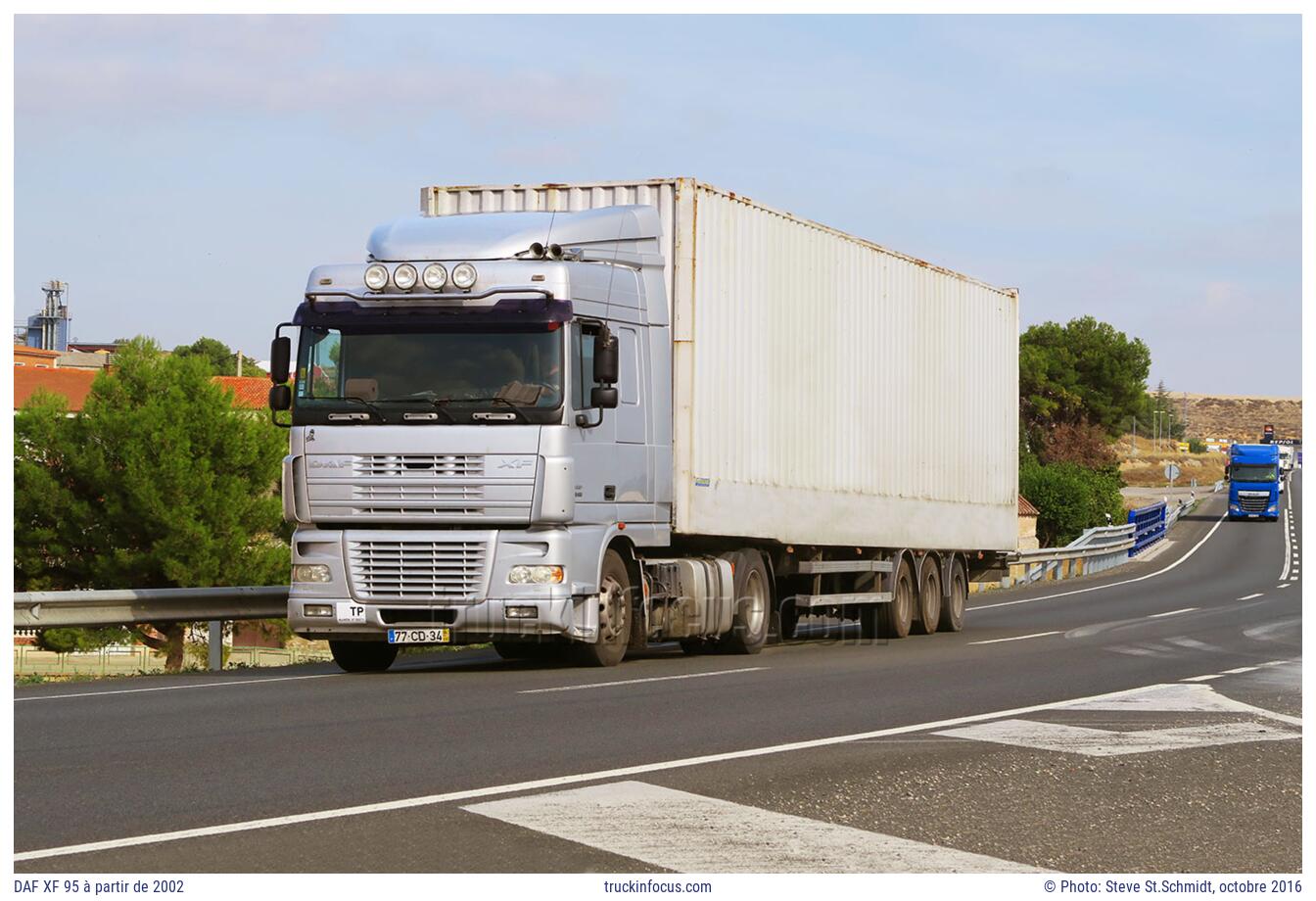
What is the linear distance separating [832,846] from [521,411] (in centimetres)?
836

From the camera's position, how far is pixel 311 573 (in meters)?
15.8

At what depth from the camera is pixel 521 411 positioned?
1526cm

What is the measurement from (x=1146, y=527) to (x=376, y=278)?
50559 millimetres

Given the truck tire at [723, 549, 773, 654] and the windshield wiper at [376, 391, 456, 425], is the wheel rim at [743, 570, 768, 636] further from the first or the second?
the windshield wiper at [376, 391, 456, 425]

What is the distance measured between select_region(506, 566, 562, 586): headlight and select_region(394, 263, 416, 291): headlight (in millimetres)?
2551

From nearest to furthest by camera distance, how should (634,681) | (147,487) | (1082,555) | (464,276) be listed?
1. (634,681)
2. (464,276)
3. (1082,555)
4. (147,487)

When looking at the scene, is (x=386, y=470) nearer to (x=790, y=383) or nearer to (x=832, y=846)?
(x=790, y=383)

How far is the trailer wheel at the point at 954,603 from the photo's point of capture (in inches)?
955

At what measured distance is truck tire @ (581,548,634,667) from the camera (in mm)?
16297

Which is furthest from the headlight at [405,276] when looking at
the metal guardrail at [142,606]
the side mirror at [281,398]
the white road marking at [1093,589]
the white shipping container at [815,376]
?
the white road marking at [1093,589]

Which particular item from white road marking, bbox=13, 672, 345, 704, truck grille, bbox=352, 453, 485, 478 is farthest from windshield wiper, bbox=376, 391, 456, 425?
white road marking, bbox=13, 672, 345, 704
